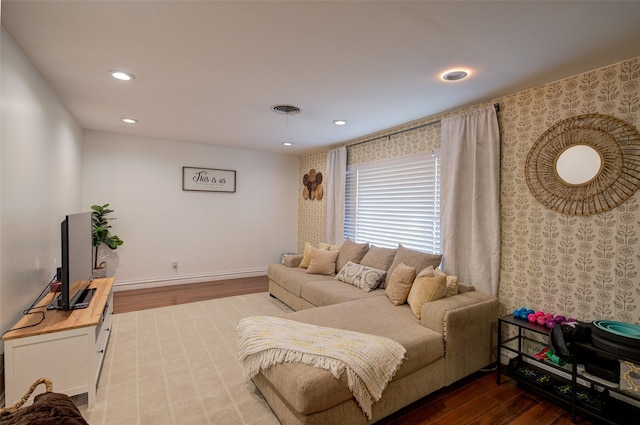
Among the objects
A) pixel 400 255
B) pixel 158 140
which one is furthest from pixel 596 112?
pixel 158 140

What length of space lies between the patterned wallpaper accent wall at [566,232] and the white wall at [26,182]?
379cm

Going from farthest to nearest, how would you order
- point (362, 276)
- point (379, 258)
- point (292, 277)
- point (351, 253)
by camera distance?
point (351, 253)
point (292, 277)
point (379, 258)
point (362, 276)

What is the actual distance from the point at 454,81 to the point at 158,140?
4.53 metres

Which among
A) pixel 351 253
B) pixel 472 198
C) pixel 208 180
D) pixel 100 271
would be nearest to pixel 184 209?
pixel 208 180

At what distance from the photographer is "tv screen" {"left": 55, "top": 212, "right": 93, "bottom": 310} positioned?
2125 millimetres

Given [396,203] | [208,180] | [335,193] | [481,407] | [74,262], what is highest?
[208,180]

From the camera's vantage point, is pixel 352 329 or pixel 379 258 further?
pixel 379 258

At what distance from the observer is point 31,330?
73.8 inches

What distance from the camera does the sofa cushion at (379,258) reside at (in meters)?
3.53

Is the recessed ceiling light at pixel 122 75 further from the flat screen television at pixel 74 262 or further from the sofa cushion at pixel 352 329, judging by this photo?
the sofa cushion at pixel 352 329

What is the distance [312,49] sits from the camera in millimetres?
2014

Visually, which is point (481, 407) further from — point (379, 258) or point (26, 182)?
point (26, 182)

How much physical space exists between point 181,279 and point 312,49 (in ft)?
14.9

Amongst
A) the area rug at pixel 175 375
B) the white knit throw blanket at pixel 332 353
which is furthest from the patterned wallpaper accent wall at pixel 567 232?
the area rug at pixel 175 375
